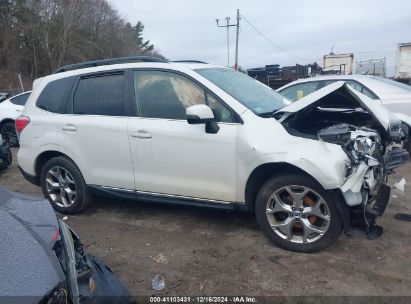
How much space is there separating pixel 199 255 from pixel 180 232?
1.94ft

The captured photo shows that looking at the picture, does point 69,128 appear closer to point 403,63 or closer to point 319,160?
point 319,160

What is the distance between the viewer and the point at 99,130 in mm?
4312

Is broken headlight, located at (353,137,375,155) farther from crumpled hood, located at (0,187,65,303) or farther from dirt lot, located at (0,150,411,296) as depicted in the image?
crumpled hood, located at (0,187,65,303)

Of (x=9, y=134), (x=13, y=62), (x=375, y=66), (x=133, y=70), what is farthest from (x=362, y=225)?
(x=13, y=62)

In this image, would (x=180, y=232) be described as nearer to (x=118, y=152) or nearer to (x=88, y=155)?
(x=118, y=152)

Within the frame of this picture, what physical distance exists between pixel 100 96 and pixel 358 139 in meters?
2.83

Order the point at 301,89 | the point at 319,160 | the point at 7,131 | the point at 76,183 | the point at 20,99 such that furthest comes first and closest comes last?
1. the point at 20,99
2. the point at 7,131
3. the point at 301,89
4. the point at 76,183
5. the point at 319,160

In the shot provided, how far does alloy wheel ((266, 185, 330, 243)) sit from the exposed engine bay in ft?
0.89

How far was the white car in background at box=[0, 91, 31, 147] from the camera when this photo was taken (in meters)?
9.62

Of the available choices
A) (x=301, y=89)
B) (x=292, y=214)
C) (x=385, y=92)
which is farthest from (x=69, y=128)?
(x=385, y=92)

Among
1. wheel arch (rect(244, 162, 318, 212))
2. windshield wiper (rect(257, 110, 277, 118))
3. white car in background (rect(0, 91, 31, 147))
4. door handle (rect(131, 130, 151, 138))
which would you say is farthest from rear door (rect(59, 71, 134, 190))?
white car in background (rect(0, 91, 31, 147))

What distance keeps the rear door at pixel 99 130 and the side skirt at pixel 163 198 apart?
0.07 m

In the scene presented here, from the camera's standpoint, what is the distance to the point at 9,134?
9.80 metres

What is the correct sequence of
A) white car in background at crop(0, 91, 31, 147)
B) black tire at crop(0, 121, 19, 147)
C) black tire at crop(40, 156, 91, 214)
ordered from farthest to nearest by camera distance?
black tire at crop(0, 121, 19, 147) < white car in background at crop(0, 91, 31, 147) < black tire at crop(40, 156, 91, 214)
